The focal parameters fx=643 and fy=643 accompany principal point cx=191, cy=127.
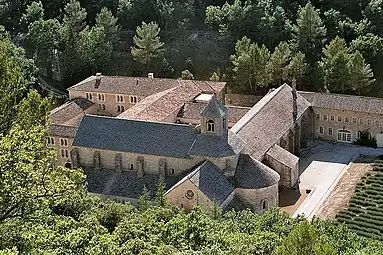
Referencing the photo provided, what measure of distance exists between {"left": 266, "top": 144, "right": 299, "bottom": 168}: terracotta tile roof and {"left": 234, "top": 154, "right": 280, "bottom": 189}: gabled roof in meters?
4.12

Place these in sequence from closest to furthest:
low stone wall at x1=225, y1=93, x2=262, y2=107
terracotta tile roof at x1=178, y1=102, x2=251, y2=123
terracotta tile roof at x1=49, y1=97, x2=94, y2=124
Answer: terracotta tile roof at x1=178, y1=102, x2=251, y2=123 < terracotta tile roof at x1=49, y1=97, x2=94, y2=124 < low stone wall at x1=225, y1=93, x2=262, y2=107

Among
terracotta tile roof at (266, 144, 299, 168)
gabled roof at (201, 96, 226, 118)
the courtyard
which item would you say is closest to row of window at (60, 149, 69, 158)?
gabled roof at (201, 96, 226, 118)

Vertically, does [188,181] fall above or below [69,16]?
below

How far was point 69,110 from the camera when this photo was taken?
257 ft

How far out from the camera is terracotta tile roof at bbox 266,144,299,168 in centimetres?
6265

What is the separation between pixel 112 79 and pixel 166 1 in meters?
23.0

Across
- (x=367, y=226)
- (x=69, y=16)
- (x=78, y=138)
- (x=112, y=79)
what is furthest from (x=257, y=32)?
(x=367, y=226)

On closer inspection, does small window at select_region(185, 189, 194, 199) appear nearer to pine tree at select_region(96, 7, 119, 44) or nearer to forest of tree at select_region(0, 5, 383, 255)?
forest of tree at select_region(0, 5, 383, 255)

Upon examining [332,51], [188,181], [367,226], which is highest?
[332,51]

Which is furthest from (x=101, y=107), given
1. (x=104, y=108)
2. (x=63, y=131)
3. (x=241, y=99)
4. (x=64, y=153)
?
(x=241, y=99)

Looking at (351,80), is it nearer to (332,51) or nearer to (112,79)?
(332,51)

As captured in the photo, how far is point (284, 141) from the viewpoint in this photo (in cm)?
6869

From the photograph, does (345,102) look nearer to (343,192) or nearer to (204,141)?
(343,192)

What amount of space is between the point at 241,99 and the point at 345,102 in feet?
48.2
